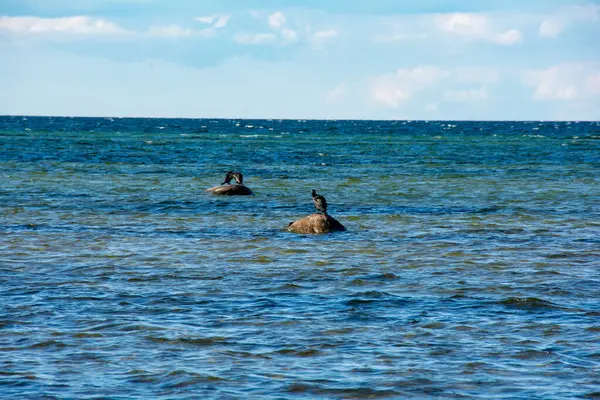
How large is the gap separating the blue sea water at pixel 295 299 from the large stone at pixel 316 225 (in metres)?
0.34

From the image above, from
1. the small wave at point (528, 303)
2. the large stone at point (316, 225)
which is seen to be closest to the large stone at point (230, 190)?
the large stone at point (316, 225)

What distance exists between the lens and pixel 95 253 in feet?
68.4

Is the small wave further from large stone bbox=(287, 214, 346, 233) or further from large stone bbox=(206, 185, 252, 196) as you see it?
large stone bbox=(206, 185, 252, 196)

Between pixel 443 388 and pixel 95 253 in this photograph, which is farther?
pixel 95 253

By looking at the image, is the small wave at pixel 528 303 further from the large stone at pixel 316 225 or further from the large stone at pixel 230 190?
the large stone at pixel 230 190

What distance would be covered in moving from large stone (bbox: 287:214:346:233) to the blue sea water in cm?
34

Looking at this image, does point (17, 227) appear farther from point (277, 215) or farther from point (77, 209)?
point (277, 215)

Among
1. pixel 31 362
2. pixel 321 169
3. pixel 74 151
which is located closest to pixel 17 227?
pixel 31 362

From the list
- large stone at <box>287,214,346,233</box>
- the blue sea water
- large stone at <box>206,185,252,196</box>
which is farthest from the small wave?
large stone at <box>206,185,252,196</box>

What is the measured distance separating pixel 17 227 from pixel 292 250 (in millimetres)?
8614

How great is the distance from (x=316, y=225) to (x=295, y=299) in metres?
9.09

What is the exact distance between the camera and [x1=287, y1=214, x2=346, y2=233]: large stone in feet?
81.1

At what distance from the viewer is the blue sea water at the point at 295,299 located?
11.1 metres

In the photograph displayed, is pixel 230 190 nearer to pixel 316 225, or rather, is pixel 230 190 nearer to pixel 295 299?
pixel 316 225
